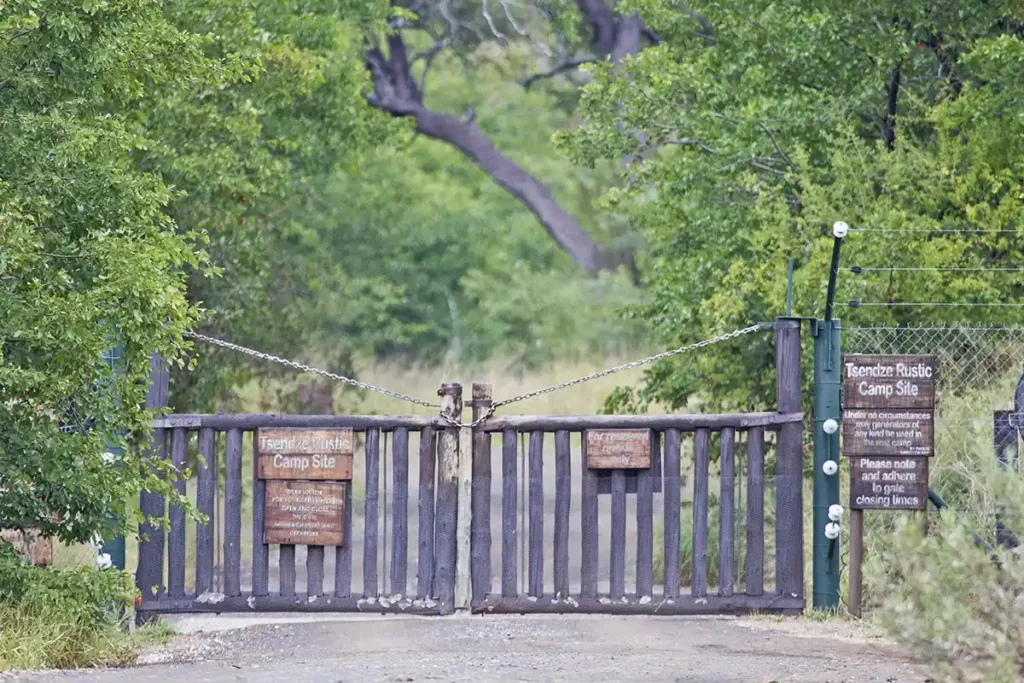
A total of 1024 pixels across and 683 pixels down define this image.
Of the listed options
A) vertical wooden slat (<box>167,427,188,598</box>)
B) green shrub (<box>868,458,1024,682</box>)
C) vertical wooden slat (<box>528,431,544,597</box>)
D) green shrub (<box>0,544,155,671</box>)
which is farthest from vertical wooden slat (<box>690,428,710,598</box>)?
green shrub (<box>868,458,1024,682</box>)

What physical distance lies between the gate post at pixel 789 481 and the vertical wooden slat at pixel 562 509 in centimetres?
149

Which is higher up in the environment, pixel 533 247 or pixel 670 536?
pixel 533 247

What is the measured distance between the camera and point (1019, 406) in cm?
1223

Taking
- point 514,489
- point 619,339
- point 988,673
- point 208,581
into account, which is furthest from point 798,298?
point 619,339

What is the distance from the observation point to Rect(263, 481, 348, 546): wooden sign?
12320mm

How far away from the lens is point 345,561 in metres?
12.4

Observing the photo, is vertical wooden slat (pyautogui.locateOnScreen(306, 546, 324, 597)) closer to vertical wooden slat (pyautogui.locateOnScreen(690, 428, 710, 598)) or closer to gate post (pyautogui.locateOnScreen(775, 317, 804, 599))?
vertical wooden slat (pyautogui.locateOnScreen(690, 428, 710, 598))

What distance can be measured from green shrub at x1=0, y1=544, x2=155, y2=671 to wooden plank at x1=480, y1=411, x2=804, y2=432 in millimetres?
2823

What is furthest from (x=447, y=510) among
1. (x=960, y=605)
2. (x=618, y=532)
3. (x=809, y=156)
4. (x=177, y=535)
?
(x=809, y=156)

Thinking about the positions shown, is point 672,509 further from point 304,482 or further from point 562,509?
point 304,482

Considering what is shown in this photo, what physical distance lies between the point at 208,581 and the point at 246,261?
7750mm

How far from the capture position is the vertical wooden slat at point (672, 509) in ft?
40.1

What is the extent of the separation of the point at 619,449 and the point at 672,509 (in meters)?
0.58

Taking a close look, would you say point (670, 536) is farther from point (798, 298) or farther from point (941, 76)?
point (941, 76)
